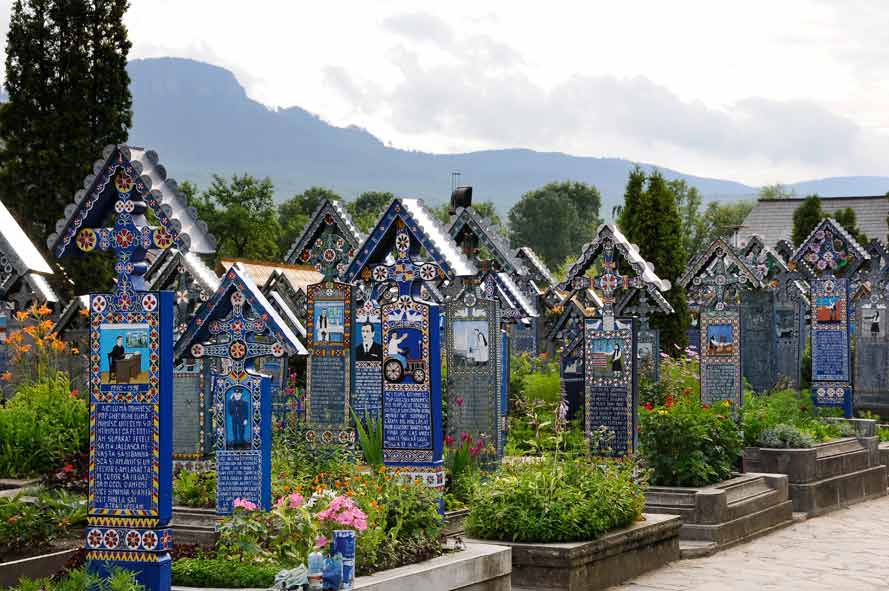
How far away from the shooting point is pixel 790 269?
25.9m

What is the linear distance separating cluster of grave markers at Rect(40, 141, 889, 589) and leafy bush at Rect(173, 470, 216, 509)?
89cm

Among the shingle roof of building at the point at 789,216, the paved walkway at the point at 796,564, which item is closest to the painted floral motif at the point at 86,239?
the paved walkway at the point at 796,564

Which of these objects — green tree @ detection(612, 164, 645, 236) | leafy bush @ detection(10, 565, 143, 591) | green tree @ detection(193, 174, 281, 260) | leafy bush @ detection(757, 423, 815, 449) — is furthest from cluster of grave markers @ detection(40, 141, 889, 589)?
green tree @ detection(193, 174, 281, 260)

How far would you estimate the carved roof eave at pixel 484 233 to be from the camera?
19.2 m

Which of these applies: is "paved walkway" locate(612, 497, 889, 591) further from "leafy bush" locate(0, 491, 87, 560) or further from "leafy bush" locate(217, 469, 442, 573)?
"leafy bush" locate(0, 491, 87, 560)

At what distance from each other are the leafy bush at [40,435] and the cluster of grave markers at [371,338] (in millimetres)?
1135

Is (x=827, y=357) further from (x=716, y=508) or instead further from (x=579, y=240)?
(x=579, y=240)

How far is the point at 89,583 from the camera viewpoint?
345 inches

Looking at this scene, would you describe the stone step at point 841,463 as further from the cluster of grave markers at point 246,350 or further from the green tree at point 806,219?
the green tree at point 806,219

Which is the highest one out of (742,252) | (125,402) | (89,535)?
(742,252)

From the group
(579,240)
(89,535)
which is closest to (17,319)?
(89,535)

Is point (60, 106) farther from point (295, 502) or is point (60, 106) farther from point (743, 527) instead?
point (295, 502)

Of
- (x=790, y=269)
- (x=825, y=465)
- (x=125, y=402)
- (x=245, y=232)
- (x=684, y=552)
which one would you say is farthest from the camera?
(x=245, y=232)

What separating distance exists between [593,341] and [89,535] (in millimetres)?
8623
